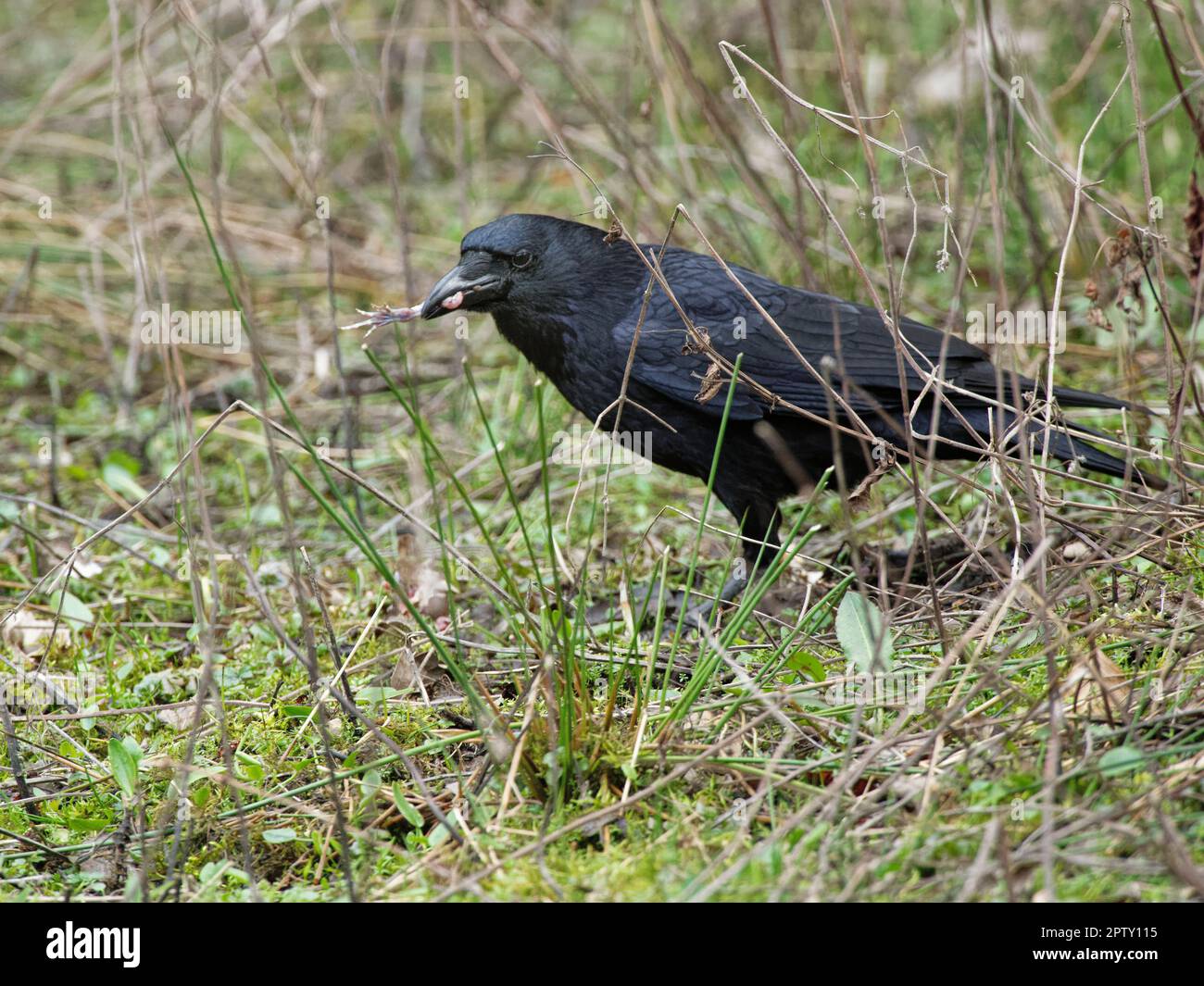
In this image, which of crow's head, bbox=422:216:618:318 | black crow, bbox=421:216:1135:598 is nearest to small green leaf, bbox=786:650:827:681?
black crow, bbox=421:216:1135:598

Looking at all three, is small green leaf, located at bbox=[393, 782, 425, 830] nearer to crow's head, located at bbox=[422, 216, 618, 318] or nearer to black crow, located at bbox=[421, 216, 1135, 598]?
black crow, located at bbox=[421, 216, 1135, 598]

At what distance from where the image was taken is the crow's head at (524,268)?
12.5 feet

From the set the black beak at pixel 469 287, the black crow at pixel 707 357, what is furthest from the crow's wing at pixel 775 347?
the black beak at pixel 469 287

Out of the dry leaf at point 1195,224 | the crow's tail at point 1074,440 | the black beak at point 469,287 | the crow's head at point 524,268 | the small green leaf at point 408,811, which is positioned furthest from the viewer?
the crow's head at point 524,268

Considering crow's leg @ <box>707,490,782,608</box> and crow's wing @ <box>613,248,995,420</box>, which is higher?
crow's wing @ <box>613,248,995,420</box>

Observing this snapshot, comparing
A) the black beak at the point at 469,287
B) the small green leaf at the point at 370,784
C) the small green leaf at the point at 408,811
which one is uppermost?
the black beak at the point at 469,287

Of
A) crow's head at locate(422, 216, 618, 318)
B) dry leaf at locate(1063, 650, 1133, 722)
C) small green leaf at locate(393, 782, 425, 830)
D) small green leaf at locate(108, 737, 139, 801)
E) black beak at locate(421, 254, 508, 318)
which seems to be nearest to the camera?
dry leaf at locate(1063, 650, 1133, 722)

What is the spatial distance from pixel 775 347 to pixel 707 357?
0.30m

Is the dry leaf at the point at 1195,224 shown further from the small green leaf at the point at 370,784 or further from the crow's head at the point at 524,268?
the small green leaf at the point at 370,784

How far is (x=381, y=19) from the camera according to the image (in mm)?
7402

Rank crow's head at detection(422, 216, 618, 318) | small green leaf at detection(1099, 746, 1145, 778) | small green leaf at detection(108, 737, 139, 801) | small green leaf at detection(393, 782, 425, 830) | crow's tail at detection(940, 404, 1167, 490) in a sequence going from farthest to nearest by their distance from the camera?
crow's head at detection(422, 216, 618, 318)
crow's tail at detection(940, 404, 1167, 490)
small green leaf at detection(108, 737, 139, 801)
small green leaf at detection(393, 782, 425, 830)
small green leaf at detection(1099, 746, 1145, 778)

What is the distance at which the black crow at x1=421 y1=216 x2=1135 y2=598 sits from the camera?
378cm

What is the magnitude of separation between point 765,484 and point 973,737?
4.80 feet

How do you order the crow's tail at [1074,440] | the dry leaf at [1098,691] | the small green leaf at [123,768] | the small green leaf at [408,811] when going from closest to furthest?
the dry leaf at [1098,691]
the small green leaf at [408,811]
the small green leaf at [123,768]
the crow's tail at [1074,440]
